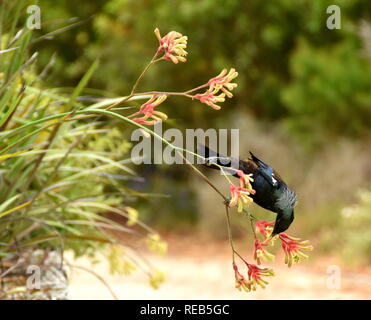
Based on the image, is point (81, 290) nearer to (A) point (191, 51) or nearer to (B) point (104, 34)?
(A) point (191, 51)

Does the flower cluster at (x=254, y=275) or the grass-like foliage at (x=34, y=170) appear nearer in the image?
the flower cluster at (x=254, y=275)

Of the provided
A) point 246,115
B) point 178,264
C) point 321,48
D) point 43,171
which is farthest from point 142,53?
point 43,171

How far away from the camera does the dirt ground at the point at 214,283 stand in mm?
6422

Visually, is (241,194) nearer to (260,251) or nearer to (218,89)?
(260,251)

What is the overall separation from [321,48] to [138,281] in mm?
6763

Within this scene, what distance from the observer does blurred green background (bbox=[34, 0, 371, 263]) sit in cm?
1098

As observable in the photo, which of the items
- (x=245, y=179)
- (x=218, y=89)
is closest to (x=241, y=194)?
(x=245, y=179)

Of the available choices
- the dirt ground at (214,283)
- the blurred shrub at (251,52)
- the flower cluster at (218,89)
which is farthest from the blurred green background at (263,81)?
the flower cluster at (218,89)

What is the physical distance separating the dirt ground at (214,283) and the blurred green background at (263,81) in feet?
2.48

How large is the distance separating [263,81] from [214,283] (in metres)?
7.14

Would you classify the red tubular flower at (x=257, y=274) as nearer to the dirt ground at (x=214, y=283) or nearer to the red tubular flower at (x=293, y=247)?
the red tubular flower at (x=293, y=247)

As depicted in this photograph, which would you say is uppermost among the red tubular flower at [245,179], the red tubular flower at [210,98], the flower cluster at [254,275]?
the red tubular flower at [210,98]

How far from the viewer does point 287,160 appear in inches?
471

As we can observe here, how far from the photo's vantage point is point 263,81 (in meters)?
14.2
